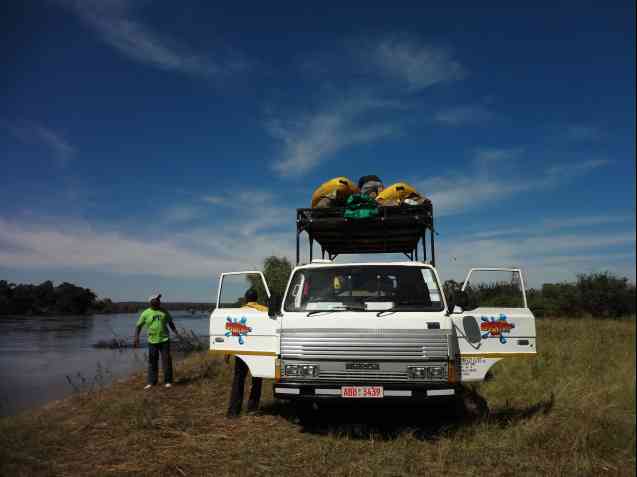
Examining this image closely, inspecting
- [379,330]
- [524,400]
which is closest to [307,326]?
[379,330]

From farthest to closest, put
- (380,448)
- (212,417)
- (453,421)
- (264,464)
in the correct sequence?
(212,417)
(453,421)
(380,448)
(264,464)

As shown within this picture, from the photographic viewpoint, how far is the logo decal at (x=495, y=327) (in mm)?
5062

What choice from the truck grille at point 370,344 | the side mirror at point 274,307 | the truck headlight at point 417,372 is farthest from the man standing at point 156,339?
the truck headlight at point 417,372

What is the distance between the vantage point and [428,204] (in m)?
6.49

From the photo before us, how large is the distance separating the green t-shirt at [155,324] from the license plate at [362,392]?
499 cm

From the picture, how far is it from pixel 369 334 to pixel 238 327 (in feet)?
5.83

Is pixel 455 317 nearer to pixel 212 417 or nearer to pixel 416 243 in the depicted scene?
pixel 416 243

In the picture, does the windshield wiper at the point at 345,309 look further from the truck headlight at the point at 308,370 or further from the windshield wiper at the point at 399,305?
the truck headlight at the point at 308,370

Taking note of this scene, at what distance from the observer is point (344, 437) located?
493 cm

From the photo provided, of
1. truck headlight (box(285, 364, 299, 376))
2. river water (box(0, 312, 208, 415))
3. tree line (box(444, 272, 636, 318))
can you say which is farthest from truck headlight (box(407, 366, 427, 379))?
tree line (box(444, 272, 636, 318))

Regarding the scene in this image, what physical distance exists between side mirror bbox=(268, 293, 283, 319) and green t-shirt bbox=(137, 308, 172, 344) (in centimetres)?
397

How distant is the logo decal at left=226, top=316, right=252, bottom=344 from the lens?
5.53 metres

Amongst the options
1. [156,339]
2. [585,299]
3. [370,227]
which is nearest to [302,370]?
[370,227]

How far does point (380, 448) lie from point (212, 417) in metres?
2.73
